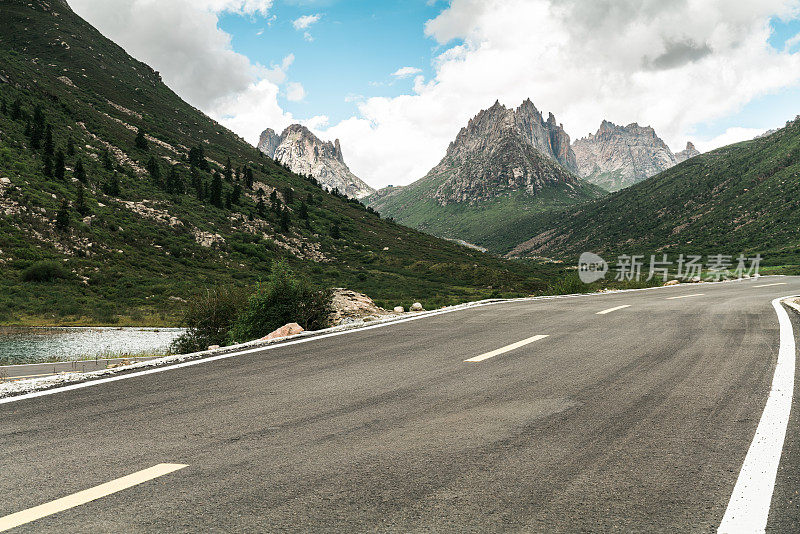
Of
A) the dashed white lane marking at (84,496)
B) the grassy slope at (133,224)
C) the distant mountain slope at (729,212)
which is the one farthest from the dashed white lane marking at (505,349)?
the distant mountain slope at (729,212)

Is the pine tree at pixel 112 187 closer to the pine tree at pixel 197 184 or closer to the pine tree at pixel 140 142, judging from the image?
the pine tree at pixel 197 184

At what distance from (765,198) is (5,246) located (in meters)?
189

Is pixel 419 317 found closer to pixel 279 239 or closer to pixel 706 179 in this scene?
pixel 279 239

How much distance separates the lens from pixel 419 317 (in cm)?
1334

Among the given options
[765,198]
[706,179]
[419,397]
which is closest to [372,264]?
[419,397]

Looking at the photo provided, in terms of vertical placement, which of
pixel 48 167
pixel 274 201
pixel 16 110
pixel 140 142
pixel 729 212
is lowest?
pixel 48 167

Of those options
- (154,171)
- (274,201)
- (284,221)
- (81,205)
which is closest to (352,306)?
(81,205)

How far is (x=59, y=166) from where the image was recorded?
65.1m

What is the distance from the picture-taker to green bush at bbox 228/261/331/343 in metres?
15.1

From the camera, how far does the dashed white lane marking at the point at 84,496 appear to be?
2.76 meters

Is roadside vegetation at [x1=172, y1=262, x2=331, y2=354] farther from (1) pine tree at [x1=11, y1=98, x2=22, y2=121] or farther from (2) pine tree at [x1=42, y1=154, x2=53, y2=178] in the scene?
(1) pine tree at [x1=11, y1=98, x2=22, y2=121]

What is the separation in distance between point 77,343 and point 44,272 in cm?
1902

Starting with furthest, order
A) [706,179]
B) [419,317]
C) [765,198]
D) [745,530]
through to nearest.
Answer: [706,179] → [765,198] → [419,317] → [745,530]

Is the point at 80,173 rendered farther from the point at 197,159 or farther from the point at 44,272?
the point at 197,159
